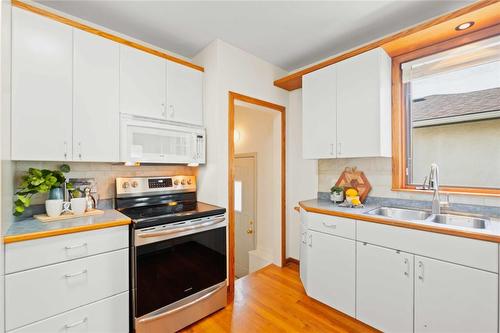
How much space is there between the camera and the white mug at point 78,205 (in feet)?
5.60

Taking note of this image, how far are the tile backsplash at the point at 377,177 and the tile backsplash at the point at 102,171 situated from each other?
5.91 ft

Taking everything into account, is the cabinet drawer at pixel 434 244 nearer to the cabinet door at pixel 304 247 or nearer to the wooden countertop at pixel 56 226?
the cabinet door at pixel 304 247

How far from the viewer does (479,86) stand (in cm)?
188

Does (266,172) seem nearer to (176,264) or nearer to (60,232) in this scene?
(176,264)

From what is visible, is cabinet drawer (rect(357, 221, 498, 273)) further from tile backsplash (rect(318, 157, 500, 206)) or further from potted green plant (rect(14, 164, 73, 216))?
potted green plant (rect(14, 164, 73, 216))

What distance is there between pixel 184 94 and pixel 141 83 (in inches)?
15.9

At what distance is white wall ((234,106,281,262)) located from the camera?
3.07m

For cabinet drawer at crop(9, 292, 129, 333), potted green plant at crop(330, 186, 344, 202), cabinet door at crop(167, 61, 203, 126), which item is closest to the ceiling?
cabinet door at crop(167, 61, 203, 126)

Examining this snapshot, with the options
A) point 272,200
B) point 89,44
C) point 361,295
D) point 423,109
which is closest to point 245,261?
point 272,200

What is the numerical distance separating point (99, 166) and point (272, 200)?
209 cm

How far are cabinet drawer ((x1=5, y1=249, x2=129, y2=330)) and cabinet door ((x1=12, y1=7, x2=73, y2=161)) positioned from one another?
75 cm

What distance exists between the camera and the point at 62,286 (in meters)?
1.40

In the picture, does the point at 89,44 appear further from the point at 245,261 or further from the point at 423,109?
the point at 245,261

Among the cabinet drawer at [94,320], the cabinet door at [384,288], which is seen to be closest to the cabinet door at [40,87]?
the cabinet drawer at [94,320]
